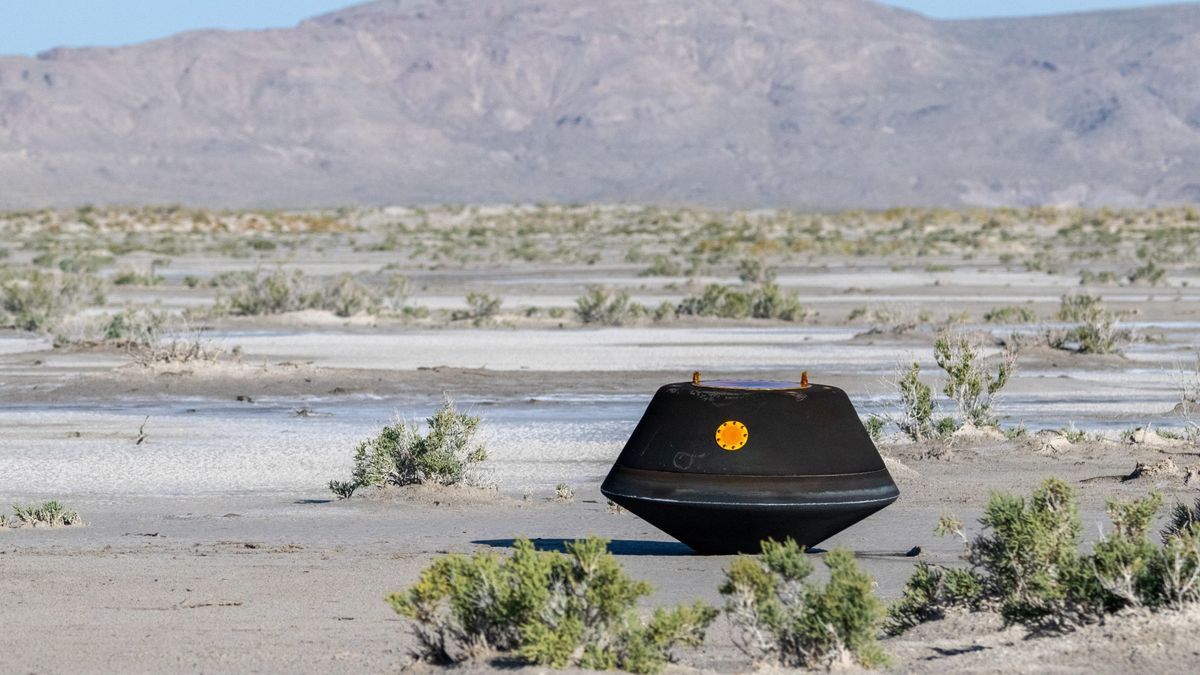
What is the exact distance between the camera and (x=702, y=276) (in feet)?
166

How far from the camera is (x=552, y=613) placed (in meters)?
7.23

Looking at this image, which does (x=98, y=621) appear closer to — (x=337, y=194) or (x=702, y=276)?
(x=702, y=276)

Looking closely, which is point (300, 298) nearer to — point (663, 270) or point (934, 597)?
point (663, 270)

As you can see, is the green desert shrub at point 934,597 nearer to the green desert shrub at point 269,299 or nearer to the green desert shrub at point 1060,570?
Answer: the green desert shrub at point 1060,570

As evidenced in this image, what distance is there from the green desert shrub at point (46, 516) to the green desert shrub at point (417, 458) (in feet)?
6.22

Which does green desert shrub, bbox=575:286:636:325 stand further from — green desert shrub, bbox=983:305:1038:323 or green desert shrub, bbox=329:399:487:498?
green desert shrub, bbox=329:399:487:498

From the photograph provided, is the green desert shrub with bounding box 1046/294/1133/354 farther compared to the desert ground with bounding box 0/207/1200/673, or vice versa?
the green desert shrub with bounding box 1046/294/1133/354

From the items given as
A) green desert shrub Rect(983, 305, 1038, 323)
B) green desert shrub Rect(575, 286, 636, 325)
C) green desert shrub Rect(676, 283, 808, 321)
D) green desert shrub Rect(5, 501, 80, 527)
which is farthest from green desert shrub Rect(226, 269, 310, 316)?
green desert shrub Rect(5, 501, 80, 527)

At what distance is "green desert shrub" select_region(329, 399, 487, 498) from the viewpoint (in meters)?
13.6

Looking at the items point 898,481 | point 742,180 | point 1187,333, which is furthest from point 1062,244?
point 742,180

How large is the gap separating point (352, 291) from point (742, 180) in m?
158

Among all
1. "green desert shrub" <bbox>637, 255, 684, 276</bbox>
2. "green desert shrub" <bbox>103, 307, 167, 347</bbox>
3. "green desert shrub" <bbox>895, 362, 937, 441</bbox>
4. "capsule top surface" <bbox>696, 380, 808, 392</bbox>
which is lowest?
"green desert shrub" <bbox>637, 255, 684, 276</bbox>

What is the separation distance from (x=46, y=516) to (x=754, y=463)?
194 inches

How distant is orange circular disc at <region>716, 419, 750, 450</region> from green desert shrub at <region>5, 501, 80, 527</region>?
4.71m
